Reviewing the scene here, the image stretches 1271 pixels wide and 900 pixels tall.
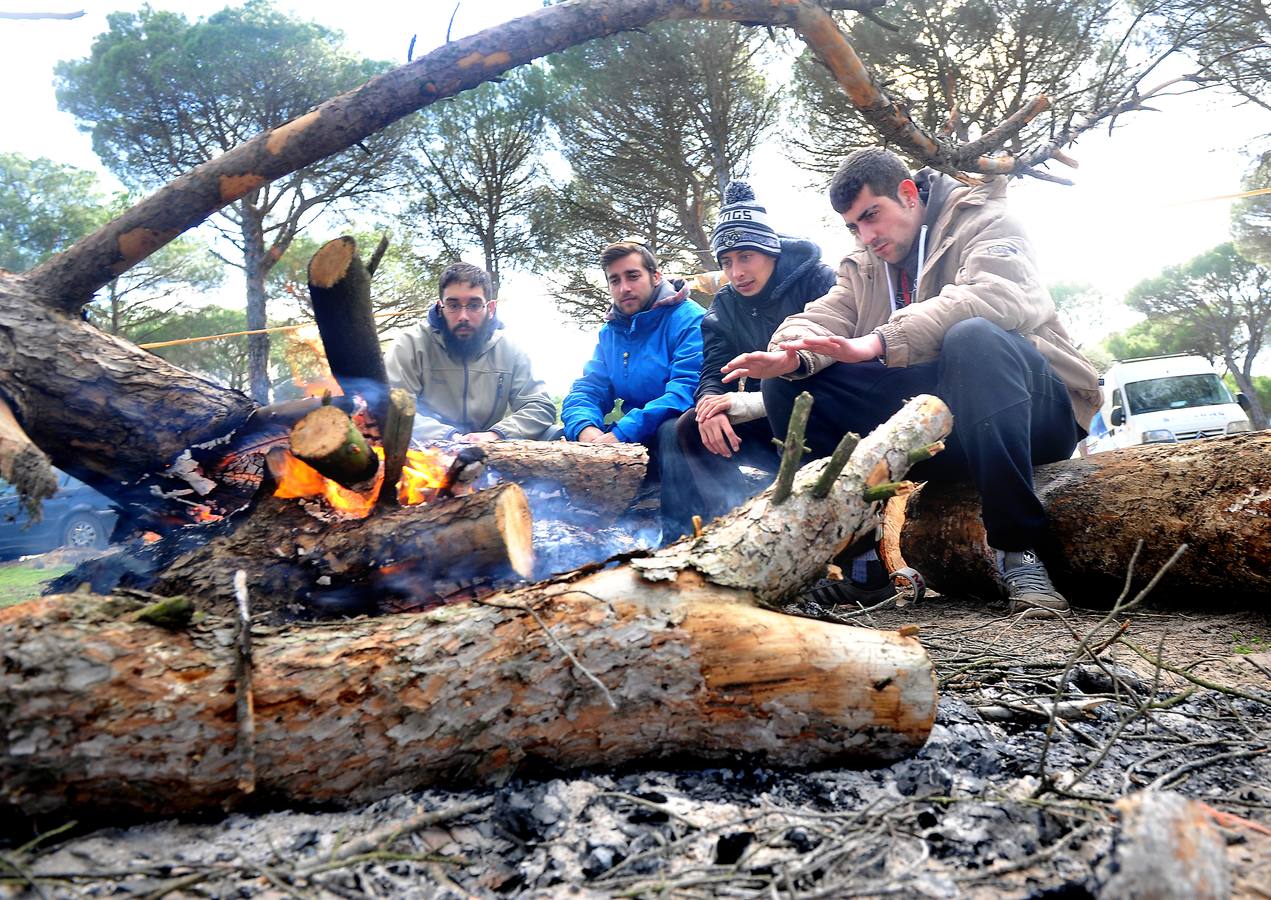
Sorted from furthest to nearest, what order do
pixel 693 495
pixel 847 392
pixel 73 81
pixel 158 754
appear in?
pixel 73 81
pixel 693 495
pixel 847 392
pixel 158 754

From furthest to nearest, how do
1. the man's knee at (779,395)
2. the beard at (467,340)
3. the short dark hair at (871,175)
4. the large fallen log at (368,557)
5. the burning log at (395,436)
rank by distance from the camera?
the beard at (467,340)
the man's knee at (779,395)
the short dark hair at (871,175)
the burning log at (395,436)
the large fallen log at (368,557)

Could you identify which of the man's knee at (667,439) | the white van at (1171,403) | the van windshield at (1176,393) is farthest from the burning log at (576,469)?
the van windshield at (1176,393)

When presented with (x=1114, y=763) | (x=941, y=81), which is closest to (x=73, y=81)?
(x=941, y=81)

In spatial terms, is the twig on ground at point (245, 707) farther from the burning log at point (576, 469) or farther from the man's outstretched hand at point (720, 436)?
the burning log at point (576, 469)

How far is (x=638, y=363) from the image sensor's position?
16.4 feet

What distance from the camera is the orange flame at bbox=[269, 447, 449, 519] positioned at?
248 cm

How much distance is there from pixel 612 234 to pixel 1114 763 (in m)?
15.0

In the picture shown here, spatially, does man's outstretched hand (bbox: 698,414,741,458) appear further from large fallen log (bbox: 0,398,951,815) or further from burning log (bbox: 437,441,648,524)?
large fallen log (bbox: 0,398,951,815)

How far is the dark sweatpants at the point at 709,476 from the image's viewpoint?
150 inches

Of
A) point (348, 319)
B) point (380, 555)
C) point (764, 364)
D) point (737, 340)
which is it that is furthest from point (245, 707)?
point (737, 340)

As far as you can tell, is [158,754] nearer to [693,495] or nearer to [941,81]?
[693,495]

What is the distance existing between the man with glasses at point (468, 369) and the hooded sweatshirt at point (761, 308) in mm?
1741

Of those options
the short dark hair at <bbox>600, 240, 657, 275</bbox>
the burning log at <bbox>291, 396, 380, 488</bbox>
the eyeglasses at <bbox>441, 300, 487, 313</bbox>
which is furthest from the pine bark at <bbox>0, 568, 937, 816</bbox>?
the eyeglasses at <bbox>441, 300, 487, 313</bbox>

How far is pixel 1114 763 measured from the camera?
5.16ft
